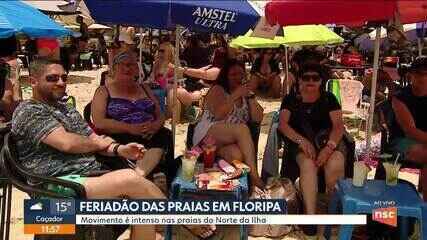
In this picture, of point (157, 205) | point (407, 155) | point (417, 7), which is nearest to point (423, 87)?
point (407, 155)

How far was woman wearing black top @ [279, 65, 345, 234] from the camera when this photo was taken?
4.38m

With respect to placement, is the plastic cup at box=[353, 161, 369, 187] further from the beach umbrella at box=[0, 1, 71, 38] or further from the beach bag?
the beach umbrella at box=[0, 1, 71, 38]

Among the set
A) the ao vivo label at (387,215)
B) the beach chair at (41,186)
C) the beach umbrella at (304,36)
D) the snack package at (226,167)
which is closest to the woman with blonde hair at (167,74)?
the beach umbrella at (304,36)

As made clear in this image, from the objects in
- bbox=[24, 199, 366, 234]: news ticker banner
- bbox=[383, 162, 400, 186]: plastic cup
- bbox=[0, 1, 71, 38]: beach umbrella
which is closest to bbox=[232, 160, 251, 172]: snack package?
bbox=[383, 162, 400, 186]: plastic cup

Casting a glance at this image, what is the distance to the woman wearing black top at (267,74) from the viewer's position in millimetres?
12352

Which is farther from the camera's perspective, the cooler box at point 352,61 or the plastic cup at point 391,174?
the cooler box at point 352,61

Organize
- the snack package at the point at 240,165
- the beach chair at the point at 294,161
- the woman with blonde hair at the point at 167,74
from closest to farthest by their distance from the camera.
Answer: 1. the snack package at the point at 240,165
2. the beach chair at the point at 294,161
3. the woman with blonde hair at the point at 167,74

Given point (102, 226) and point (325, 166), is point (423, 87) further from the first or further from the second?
point (102, 226)

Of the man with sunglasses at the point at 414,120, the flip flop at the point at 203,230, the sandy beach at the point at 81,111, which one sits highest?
the man with sunglasses at the point at 414,120

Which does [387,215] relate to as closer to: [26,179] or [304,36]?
[26,179]

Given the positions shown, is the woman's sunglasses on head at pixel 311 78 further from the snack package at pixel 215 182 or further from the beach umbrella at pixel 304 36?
the beach umbrella at pixel 304 36

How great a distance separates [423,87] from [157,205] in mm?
2675

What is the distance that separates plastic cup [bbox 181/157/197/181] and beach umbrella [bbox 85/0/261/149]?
920 mm

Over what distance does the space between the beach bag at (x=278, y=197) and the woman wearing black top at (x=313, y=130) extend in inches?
6.7
